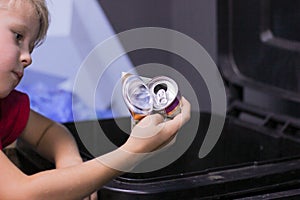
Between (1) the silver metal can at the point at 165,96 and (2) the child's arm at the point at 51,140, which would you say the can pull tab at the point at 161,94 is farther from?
(2) the child's arm at the point at 51,140

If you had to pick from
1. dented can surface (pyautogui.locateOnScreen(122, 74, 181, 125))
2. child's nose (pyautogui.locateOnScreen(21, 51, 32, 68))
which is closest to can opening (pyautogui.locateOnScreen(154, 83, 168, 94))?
dented can surface (pyautogui.locateOnScreen(122, 74, 181, 125))

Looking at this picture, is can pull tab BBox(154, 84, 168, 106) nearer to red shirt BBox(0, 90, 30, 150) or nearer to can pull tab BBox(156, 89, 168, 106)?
can pull tab BBox(156, 89, 168, 106)

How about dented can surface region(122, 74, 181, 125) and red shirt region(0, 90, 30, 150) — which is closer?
dented can surface region(122, 74, 181, 125)

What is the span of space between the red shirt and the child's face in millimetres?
82

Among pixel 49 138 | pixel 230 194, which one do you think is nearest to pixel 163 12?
pixel 49 138

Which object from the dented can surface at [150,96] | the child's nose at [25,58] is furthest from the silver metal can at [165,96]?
the child's nose at [25,58]

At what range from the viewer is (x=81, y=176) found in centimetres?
69

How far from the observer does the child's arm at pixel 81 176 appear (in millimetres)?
679

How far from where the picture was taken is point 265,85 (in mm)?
1163

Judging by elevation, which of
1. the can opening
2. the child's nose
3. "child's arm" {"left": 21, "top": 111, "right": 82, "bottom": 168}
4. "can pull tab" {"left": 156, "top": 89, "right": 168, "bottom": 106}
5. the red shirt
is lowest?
"child's arm" {"left": 21, "top": 111, "right": 82, "bottom": 168}

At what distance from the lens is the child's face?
28.8 inches

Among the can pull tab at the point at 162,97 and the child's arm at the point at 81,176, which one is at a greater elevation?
the can pull tab at the point at 162,97

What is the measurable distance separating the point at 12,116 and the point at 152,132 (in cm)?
26

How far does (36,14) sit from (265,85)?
0.53 m
